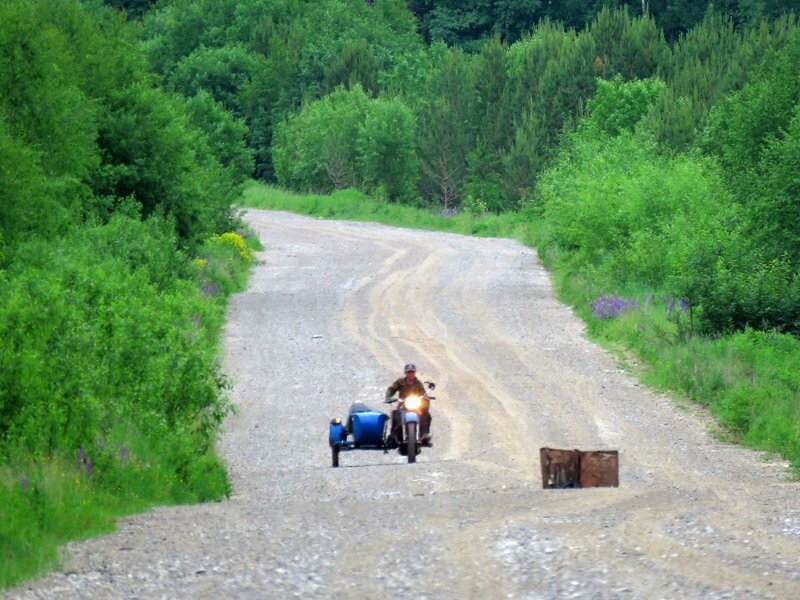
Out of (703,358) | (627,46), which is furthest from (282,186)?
(703,358)

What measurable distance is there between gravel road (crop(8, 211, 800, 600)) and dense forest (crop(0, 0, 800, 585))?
92cm

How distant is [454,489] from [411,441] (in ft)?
6.89

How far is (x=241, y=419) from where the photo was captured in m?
24.0

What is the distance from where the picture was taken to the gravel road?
10.9m

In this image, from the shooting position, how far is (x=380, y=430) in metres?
18.6

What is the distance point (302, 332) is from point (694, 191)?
35.9 feet

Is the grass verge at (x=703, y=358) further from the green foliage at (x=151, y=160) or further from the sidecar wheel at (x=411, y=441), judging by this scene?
the green foliage at (x=151, y=160)

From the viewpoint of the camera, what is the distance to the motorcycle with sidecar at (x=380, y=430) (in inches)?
732

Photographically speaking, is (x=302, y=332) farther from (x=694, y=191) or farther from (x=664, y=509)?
(x=664, y=509)

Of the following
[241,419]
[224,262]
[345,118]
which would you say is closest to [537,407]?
[241,419]

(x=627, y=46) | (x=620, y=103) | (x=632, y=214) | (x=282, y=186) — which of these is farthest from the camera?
(x=282, y=186)

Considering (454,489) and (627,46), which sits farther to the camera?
(627,46)

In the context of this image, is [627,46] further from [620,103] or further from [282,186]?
[282,186]

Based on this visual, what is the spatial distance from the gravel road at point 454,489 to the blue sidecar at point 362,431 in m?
0.31
